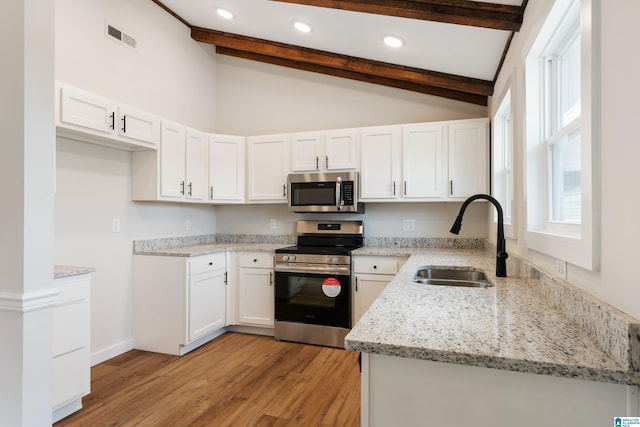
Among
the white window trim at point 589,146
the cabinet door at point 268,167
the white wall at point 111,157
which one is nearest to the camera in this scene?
the white window trim at point 589,146

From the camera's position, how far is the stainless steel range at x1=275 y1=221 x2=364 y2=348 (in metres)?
3.16

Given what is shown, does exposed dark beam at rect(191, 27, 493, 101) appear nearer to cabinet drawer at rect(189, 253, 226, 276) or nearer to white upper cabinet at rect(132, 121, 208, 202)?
white upper cabinet at rect(132, 121, 208, 202)

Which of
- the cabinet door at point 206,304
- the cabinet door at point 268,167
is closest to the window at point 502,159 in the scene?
the cabinet door at point 268,167

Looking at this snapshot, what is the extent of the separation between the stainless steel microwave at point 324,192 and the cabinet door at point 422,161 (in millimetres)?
502

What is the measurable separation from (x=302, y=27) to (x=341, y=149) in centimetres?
115

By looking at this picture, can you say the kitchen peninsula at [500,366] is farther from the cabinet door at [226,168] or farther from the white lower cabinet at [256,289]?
the cabinet door at [226,168]

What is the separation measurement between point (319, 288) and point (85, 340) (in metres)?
1.82

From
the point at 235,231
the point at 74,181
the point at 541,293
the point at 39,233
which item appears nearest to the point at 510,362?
the point at 541,293

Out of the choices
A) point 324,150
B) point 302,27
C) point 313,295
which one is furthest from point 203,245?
point 302,27

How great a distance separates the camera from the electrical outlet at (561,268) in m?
1.23

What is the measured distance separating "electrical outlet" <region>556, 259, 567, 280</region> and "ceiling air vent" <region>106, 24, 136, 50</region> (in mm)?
3456

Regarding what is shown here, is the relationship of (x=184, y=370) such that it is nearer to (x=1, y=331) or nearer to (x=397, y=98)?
(x=1, y=331)

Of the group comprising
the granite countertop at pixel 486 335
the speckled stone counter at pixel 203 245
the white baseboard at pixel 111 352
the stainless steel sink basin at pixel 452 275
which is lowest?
the white baseboard at pixel 111 352

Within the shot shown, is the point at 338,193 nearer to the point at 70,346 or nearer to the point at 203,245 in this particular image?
the point at 203,245
